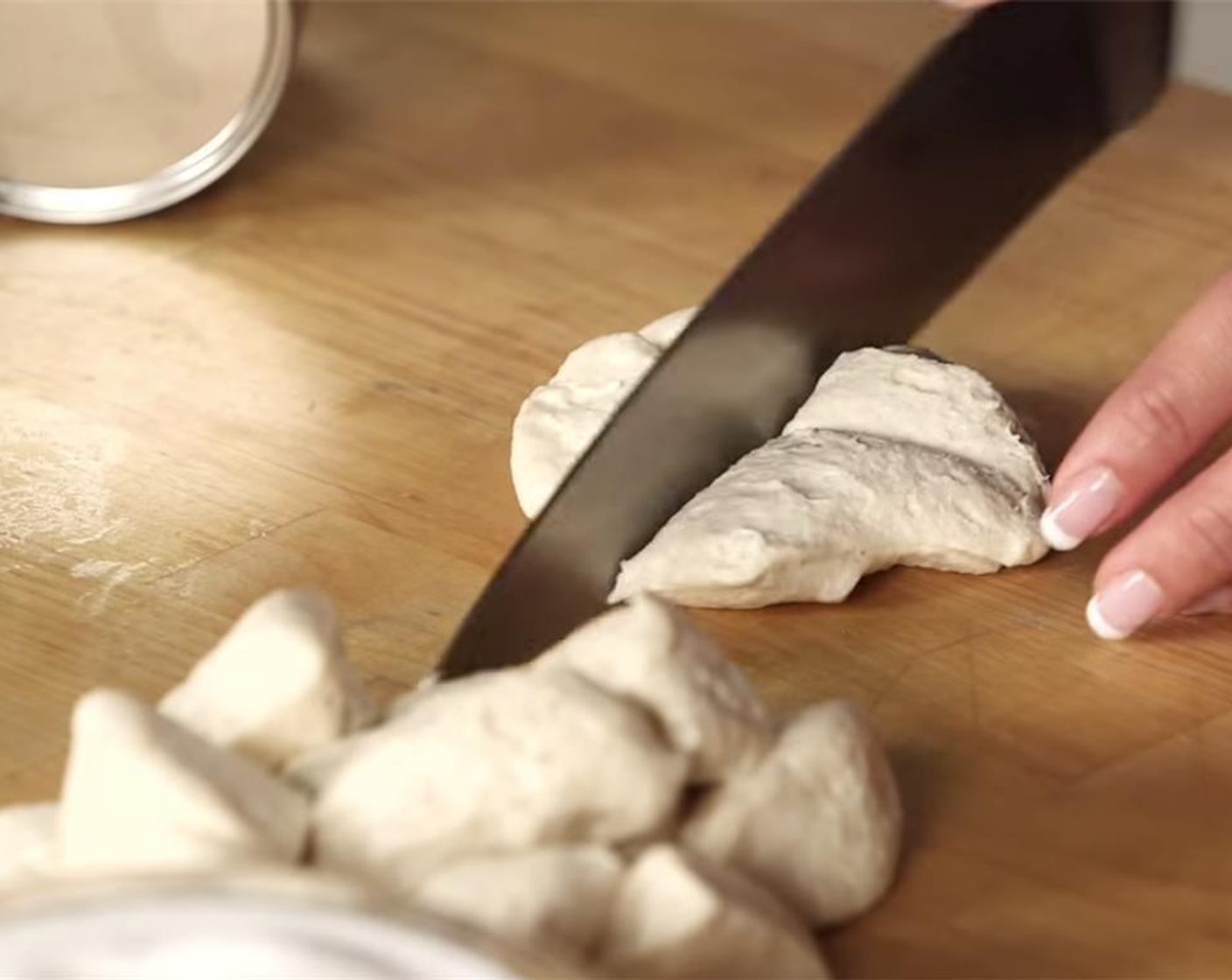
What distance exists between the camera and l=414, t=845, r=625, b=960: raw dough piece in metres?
1.05

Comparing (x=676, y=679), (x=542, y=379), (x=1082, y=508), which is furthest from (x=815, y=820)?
(x=542, y=379)

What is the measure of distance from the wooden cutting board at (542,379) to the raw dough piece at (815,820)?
0.14ft

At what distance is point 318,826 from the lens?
44.9 inches

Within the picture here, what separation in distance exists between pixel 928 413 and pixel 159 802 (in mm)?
845

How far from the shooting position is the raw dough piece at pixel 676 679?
1.19 m

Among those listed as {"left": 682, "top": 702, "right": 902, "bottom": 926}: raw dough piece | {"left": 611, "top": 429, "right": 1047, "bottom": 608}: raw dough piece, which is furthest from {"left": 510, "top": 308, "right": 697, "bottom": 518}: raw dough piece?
{"left": 682, "top": 702, "right": 902, "bottom": 926}: raw dough piece

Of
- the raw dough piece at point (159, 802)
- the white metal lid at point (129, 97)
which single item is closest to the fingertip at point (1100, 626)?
the raw dough piece at point (159, 802)

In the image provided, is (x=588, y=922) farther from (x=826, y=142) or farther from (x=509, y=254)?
(x=826, y=142)

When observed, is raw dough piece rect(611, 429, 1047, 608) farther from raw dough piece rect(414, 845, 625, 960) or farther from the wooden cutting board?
raw dough piece rect(414, 845, 625, 960)

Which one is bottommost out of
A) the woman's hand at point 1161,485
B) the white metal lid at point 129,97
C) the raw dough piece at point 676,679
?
the white metal lid at point 129,97

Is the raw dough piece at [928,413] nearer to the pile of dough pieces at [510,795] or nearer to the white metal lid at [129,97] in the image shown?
the pile of dough pieces at [510,795]

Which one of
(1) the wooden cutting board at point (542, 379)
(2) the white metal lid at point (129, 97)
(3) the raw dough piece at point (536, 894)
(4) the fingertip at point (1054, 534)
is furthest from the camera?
(2) the white metal lid at point (129, 97)

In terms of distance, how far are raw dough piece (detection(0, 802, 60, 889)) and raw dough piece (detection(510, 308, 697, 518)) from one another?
0.54 m

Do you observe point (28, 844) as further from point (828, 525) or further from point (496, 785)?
point (828, 525)
